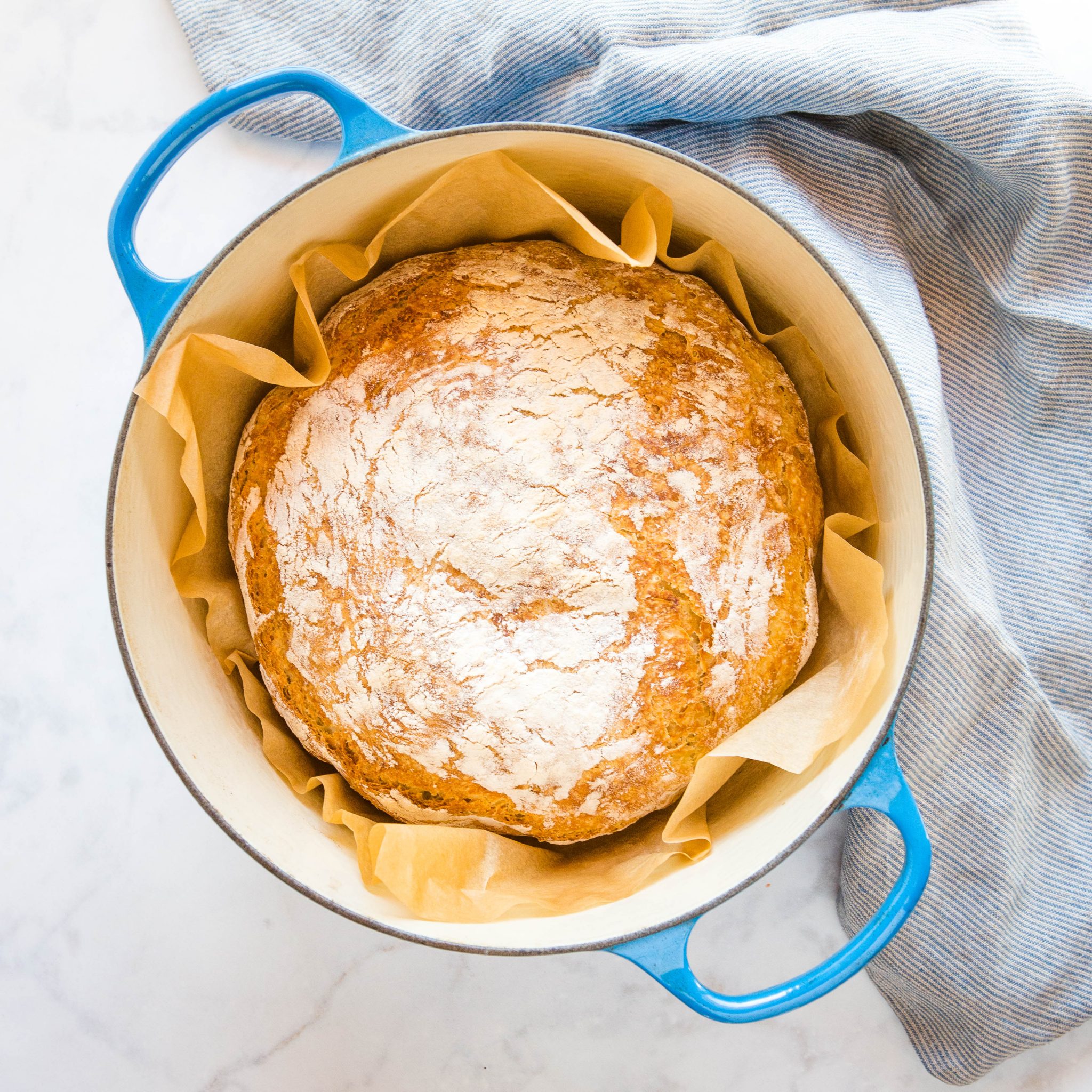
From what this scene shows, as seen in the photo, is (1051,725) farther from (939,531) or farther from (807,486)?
(807,486)

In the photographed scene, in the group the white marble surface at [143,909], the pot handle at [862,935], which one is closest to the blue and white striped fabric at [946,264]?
the white marble surface at [143,909]

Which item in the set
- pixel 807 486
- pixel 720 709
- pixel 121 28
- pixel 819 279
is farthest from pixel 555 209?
pixel 121 28

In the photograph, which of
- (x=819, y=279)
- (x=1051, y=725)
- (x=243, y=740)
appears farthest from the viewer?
(x=1051, y=725)

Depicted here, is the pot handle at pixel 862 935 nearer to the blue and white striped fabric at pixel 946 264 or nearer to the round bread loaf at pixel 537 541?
the round bread loaf at pixel 537 541

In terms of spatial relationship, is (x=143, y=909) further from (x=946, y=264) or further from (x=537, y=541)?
(x=946, y=264)

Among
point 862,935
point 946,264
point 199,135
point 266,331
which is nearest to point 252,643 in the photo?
point 266,331

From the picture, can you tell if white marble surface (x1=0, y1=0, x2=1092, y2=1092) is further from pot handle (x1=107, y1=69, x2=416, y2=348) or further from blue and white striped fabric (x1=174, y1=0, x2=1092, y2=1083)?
pot handle (x1=107, y1=69, x2=416, y2=348)
